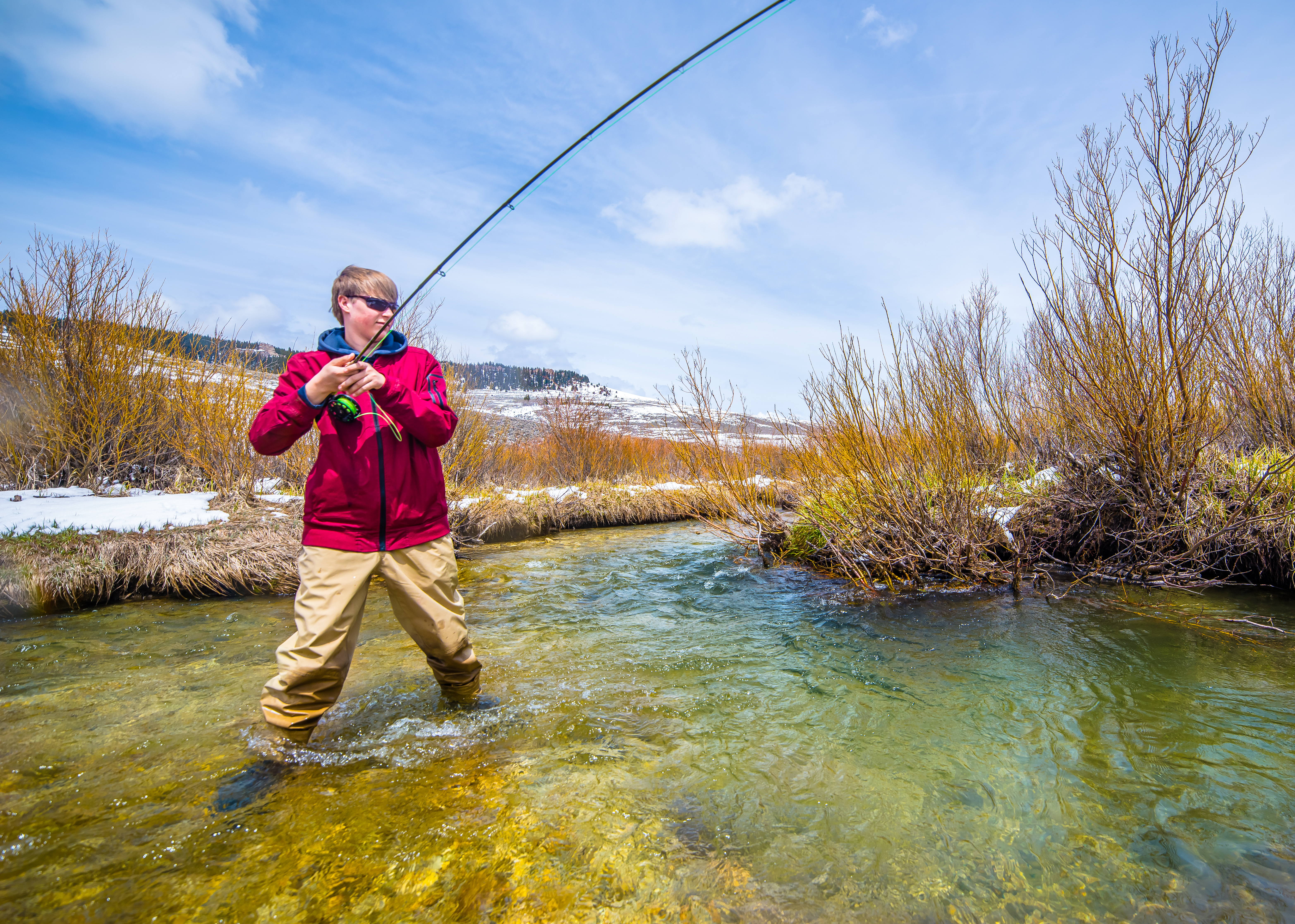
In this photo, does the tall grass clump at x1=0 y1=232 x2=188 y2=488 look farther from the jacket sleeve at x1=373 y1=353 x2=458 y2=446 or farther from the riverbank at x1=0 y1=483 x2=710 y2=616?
the jacket sleeve at x1=373 y1=353 x2=458 y2=446

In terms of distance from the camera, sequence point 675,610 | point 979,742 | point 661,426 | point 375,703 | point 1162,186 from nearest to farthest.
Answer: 1. point 979,742
2. point 375,703
3. point 1162,186
4. point 675,610
5. point 661,426

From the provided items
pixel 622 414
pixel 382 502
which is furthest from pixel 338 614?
pixel 622 414

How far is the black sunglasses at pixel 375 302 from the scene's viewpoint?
222 cm

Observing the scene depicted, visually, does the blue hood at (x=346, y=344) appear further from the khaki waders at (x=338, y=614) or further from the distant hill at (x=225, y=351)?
the distant hill at (x=225, y=351)

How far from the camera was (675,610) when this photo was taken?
5262mm

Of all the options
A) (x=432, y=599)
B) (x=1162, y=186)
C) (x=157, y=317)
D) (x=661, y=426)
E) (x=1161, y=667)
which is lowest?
(x=1161, y=667)

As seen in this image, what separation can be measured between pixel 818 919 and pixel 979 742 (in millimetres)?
1541

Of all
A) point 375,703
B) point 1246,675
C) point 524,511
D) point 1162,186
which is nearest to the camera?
point 375,703

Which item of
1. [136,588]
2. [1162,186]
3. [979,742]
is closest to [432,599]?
[979,742]

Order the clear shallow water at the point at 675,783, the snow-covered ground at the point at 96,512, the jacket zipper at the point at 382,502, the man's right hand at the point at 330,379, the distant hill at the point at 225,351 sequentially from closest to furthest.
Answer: the clear shallow water at the point at 675,783 < the man's right hand at the point at 330,379 < the jacket zipper at the point at 382,502 < the snow-covered ground at the point at 96,512 < the distant hill at the point at 225,351

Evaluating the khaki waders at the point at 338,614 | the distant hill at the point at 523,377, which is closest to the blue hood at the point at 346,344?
the khaki waders at the point at 338,614

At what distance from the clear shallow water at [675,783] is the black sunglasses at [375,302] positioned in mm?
1828

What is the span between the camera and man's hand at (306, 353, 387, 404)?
1887 mm

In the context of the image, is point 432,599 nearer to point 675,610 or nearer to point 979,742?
point 979,742
